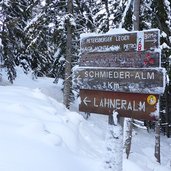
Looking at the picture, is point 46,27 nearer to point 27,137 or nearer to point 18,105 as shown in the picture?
point 18,105

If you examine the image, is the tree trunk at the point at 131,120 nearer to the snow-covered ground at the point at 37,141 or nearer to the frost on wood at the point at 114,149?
the snow-covered ground at the point at 37,141

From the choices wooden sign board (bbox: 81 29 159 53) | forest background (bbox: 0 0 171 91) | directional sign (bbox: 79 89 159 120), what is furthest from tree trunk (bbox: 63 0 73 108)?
directional sign (bbox: 79 89 159 120)

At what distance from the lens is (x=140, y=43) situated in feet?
15.0

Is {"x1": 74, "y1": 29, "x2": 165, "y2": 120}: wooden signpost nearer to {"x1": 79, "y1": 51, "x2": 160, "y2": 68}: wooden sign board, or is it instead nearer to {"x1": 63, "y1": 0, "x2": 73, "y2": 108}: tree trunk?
{"x1": 79, "y1": 51, "x2": 160, "y2": 68}: wooden sign board

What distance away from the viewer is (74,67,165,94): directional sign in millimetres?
4359

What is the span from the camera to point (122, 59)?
4.68 m

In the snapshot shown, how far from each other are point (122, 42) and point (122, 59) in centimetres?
24

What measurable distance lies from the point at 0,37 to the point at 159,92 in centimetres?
1183

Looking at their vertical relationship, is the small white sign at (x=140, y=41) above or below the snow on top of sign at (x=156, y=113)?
above

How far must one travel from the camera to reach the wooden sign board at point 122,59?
445 centimetres

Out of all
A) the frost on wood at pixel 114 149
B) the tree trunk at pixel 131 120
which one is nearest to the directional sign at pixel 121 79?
the frost on wood at pixel 114 149

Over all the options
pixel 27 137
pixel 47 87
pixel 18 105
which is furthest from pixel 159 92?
pixel 47 87

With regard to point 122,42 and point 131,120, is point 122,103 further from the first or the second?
point 131,120

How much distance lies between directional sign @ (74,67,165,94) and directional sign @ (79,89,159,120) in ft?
0.25
